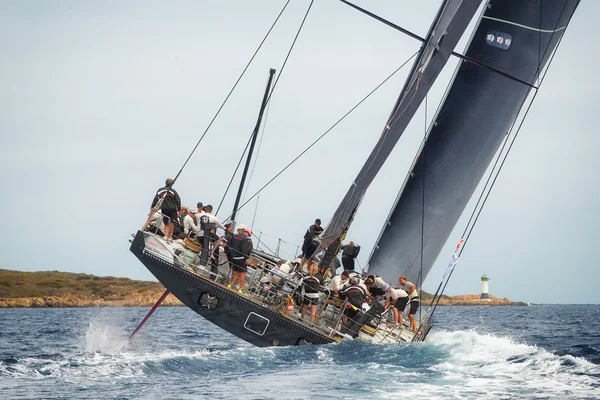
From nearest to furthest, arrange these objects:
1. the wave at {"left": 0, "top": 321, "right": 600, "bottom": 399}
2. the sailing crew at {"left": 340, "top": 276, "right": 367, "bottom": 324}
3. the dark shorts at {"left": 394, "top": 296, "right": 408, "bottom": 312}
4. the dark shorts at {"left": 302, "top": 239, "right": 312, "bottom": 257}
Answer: the wave at {"left": 0, "top": 321, "right": 600, "bottom": 399} < the sailing crew at {"left": 340, "top": 276, "right": 367, "bottom": 324} < the dark shorts at {"left": 394, "top": 296, "right": 408, "bottom": 312} < the dark shorts at {"left": 302, "top": 239, "right": 312, "bottom": 257}

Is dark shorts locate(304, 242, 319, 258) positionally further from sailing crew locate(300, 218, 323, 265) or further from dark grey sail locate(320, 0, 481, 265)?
dark grey sail locate(320, 0, 481, 265)

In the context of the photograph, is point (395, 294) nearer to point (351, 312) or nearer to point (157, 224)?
point (351, 312)

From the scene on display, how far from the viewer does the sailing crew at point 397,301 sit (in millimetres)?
19603

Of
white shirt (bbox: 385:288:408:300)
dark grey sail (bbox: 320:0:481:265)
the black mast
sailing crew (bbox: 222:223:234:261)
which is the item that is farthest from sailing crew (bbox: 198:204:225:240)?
the black mast

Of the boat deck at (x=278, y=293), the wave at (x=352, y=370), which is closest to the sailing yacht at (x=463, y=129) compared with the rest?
the boat deck at (x=278, y=293)

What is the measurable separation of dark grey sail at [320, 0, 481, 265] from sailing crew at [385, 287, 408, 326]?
184 cm

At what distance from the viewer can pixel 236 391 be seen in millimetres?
13320

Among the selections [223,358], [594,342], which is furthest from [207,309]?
[594,342]

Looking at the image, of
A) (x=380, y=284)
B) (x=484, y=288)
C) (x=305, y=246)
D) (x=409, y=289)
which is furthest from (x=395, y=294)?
(x=484, y=288)

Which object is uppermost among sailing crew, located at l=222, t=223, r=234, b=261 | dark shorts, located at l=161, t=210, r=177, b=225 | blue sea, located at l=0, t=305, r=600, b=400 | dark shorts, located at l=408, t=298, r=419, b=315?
dark shorts, located at l=161, t=210, r=177, b=225

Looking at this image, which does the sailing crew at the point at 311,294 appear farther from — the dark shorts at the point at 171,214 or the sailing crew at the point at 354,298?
the dark shorts at the point at 171,214

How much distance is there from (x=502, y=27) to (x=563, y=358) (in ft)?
30.6

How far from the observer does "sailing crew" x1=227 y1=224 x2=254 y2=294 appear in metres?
18.2

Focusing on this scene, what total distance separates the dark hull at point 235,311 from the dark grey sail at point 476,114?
18.5ft
